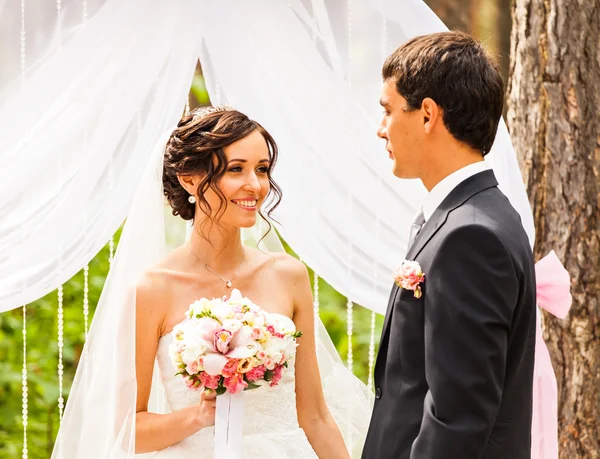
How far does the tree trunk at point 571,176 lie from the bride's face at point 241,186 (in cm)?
154

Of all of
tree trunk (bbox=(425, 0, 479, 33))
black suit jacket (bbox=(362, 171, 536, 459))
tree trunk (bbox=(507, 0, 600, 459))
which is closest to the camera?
black suit jacket (bbox=(362, 171, 536, 459))

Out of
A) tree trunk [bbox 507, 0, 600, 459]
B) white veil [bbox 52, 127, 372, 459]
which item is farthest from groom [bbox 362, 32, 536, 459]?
tree trunk [bbox 507, 0, 600, 459]

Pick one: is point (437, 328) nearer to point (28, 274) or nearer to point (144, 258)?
point (144, 258)

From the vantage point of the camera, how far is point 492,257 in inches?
75.5

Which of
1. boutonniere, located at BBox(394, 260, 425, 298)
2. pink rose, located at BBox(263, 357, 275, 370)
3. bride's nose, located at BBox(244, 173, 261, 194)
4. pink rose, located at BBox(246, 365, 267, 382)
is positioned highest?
bride's nose, located at BBox(244, 173, 261, 194)

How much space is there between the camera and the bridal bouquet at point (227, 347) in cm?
229

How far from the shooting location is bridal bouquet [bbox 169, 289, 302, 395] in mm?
2287

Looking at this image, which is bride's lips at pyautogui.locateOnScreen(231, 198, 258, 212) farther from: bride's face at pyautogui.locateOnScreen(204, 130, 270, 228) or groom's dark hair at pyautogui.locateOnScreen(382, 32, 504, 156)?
groom's dark hair at pyautogui.locateOnScreen(382, 32, 504, 156)

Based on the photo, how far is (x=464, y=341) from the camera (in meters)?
1.88

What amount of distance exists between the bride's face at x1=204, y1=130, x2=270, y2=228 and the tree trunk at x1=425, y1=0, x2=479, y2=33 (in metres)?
2.65

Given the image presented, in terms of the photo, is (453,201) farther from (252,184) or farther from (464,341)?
(252,184)

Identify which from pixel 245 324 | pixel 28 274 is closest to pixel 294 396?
pixel 245 324

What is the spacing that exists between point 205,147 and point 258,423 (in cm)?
91

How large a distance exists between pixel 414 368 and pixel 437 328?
19 centimetres
